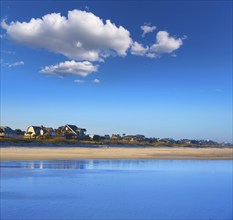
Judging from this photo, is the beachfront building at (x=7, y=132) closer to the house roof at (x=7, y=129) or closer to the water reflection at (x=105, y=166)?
the house roof at (x=7, y=129)

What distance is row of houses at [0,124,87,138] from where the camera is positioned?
3430 inches

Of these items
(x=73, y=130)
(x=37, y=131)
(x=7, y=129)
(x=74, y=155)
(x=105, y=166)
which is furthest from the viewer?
(x=73, y=130)

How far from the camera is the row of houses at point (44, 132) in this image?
87113mm

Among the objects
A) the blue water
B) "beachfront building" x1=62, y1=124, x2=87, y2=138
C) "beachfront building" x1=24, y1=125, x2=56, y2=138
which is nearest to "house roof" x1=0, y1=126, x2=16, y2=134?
"beachfront building" x1=24, y1=125, x2=56, y2=138

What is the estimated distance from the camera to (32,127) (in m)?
96.6

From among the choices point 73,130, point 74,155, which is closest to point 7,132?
point 73,130

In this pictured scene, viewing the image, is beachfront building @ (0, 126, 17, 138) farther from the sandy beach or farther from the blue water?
the blue water

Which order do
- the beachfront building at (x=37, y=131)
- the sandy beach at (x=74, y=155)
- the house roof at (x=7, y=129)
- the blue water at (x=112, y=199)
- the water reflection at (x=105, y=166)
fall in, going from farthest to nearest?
the beachfront building at (x=37, y=131), the house roof at (x=7, y=129), the sandy beach at (x=74, y=155), the water reflection at (x=105, y=166), the blue water at (x=112, y=199)

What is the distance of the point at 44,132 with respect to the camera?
3878 inches

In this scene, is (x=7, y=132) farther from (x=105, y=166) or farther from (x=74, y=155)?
(x=105, y=166)

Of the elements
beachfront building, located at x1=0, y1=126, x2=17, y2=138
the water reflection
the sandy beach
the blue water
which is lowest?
the blue water

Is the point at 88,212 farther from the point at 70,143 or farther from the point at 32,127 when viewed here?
the point at 32,127

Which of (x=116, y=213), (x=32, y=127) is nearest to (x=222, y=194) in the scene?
(x=116, y=213)

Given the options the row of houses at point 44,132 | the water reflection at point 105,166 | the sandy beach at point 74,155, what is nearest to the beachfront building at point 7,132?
the row of houses at point 44,132
